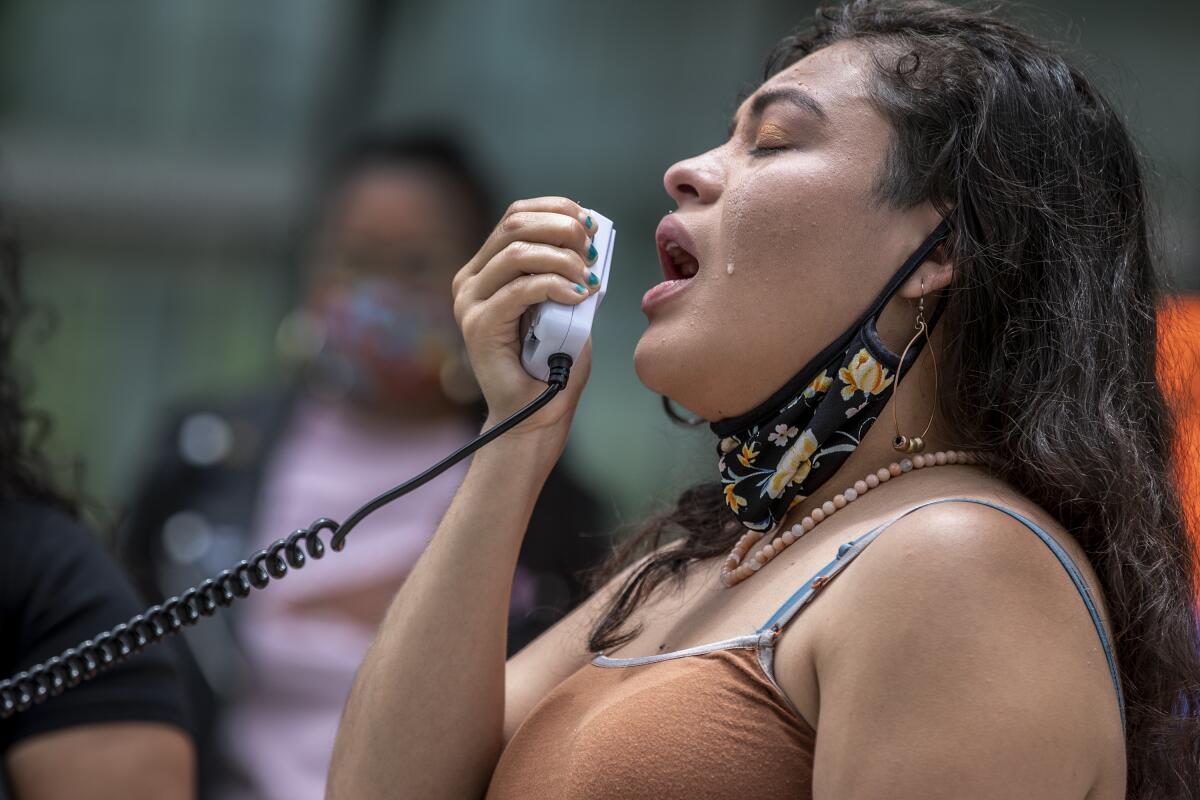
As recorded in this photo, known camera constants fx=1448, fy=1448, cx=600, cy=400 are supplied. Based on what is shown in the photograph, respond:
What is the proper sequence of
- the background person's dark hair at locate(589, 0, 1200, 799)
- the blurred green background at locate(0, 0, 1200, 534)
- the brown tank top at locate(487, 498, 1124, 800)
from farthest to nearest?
the blurred green background at locate(0, 0, 1200, 534) < the background person's dark hair at locate(589, 0, 1200, 799) < the brown tank top at locate(487, 498, 1124, 800)

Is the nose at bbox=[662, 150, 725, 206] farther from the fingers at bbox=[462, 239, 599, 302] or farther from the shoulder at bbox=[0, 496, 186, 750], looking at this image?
the shoulder at bbox=[0, 496, 186, 750]

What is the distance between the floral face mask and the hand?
270mm

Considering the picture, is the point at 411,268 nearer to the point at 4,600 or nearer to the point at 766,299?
the point at 4,600

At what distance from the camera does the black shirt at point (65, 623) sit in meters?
2.16

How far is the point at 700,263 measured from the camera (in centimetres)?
185

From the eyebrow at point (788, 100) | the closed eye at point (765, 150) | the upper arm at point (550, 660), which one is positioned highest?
the eyebrow at point (788, 100)

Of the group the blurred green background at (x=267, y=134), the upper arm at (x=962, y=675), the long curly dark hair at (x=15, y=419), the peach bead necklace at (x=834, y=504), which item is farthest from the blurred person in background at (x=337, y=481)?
the upper arm at (x=962, y=675)

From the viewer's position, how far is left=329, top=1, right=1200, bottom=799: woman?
145 centimetres

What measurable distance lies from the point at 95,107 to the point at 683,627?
3.76m

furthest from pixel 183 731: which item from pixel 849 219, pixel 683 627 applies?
pixel 849 219

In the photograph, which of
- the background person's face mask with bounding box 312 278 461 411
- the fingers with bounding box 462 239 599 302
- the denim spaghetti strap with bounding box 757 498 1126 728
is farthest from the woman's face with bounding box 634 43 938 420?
the background person's face mask with bounding box 312 278 461 411

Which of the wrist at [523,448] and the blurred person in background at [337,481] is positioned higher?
the wrist at [523,448]

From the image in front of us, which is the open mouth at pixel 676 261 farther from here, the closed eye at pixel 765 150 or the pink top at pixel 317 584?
the pink top at pixel 317 584

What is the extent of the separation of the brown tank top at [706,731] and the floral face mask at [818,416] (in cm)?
21
